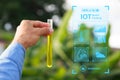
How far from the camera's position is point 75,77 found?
140cm

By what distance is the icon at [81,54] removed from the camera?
1.26 metres

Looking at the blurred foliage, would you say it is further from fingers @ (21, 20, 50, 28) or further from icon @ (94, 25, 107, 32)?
fingers @ (21, 20, 50, 28)

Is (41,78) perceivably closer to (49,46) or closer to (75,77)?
(75,77)

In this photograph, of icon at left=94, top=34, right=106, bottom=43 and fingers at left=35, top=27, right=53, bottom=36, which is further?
icon at left=94, top=34, right=106, bottom=43

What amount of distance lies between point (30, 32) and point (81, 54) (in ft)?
1.05

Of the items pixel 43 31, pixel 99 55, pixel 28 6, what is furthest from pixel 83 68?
pixel 28 6

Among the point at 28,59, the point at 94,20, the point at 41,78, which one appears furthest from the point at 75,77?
the point at 28,59

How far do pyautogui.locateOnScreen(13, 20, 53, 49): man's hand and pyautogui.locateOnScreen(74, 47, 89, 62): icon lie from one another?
26 cm

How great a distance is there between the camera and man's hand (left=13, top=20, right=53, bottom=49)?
960 millimetres

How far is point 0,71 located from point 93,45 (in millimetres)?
518

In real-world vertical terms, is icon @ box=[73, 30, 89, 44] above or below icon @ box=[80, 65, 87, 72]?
above
